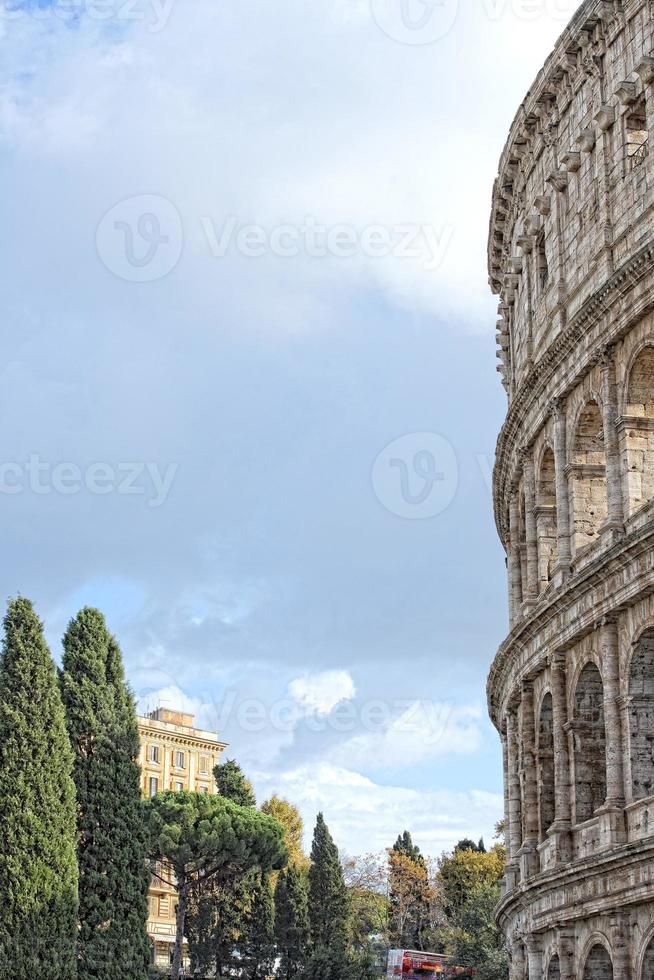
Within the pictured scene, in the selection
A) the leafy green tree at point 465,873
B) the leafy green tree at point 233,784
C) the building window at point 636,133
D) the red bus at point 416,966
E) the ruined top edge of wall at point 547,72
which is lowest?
the red bus at point 416,966

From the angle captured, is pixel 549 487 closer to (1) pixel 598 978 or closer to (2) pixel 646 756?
(2) pixel 646 756

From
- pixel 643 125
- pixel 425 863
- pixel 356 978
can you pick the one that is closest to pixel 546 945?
pixel 643 125

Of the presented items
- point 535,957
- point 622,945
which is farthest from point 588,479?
point 535,957

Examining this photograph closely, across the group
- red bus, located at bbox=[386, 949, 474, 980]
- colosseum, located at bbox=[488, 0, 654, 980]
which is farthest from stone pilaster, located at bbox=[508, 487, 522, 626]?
red bus, located at bbox=[386, 949, 474, 980]

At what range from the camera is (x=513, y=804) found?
27.0 meters

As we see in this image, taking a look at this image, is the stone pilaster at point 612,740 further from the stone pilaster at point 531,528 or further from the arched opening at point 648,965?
the stone pilaster at point 531,528

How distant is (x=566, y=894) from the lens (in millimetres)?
21609

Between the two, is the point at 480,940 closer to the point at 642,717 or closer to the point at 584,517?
the point at 584,517

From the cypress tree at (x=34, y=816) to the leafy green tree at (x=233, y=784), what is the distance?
118 feet

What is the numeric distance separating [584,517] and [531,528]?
9.13 feet

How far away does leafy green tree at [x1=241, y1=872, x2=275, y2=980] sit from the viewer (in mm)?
62000

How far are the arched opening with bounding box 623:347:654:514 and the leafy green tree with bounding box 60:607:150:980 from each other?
19.8 metres

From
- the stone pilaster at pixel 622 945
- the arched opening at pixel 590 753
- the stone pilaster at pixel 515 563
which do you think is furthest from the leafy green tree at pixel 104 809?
the stone pilaster at pixel 622 945

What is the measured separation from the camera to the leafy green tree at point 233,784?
68.9 m
